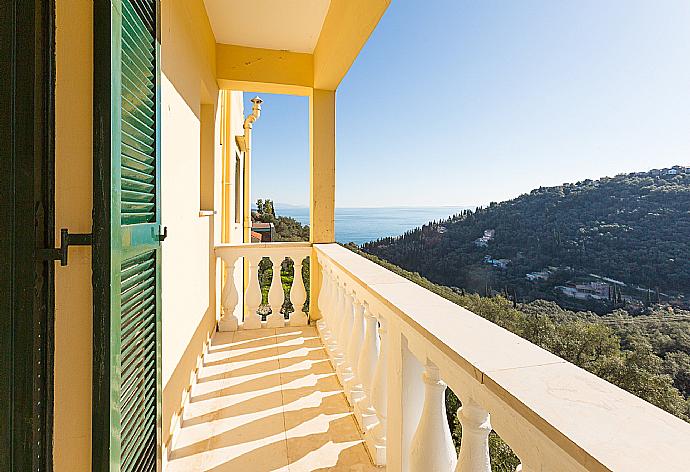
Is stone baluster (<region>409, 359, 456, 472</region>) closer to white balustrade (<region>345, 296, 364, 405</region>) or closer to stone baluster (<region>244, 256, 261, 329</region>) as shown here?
white balustrade (<region>345, 296, 364, 405</region>)

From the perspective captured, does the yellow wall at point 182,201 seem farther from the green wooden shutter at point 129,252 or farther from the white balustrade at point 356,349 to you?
the white balustrade at point 356,349

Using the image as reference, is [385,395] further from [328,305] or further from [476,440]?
[328,305]

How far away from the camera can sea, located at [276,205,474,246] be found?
2.11 metres

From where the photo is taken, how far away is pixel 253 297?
3.67 metres

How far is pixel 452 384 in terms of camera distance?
0.94m

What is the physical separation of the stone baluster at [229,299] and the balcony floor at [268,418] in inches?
20.5

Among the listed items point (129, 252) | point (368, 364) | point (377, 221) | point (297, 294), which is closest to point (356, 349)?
point (368, 364)

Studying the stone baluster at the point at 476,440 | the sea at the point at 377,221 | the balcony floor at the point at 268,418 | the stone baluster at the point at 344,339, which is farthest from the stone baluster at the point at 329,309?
the stone baluster at the point at 476,440

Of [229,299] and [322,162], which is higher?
[322,162]

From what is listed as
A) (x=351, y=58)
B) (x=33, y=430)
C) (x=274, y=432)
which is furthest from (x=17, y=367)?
(x=351, y=58)

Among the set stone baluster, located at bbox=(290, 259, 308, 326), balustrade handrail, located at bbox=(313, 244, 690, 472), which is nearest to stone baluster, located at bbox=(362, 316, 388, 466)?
balustrade handrail, located at bbox=(313, 244, 690, 472)

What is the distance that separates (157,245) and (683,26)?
1.67 metres

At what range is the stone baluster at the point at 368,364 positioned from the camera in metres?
1.90

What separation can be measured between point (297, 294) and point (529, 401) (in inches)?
125
